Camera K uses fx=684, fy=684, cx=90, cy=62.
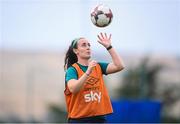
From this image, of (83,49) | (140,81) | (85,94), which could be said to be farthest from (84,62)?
(140,81)

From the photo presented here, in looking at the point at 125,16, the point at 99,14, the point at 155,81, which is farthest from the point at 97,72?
the point at 155,81

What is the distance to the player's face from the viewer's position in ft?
19.4

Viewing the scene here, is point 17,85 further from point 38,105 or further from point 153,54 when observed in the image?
point 153,54

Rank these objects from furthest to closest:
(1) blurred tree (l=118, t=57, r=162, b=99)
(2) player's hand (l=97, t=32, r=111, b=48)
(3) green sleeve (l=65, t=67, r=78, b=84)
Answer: (1) blurred tree (l=118, t=57, r=162, b=99) → (2) player's hand (l=97, t=32, r=111, b=48) → (3) green sleeve (l=65, t=67, r=78, b=84)

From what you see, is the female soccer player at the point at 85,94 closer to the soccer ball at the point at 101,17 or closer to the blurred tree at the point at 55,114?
the soccer ball at the point at 101,17

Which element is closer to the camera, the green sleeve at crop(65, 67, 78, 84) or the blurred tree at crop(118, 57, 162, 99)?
the green sleeve at crop(65, 67, 78, 84)

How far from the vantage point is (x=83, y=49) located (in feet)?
19.5

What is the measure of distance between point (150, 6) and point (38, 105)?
9.72 ft

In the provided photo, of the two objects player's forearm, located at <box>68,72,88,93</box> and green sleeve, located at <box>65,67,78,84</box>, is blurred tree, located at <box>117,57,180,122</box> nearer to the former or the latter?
green sleeve, located at <box>65,67,78,84</box>

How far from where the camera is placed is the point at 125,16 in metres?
13.2

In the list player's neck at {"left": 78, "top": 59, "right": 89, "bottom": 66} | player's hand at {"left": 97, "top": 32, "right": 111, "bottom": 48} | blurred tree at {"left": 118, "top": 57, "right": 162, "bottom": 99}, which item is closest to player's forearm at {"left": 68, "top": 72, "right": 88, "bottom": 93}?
player's neck at {"left": 78, "top": 59, "right": 89, "bottom": 66}

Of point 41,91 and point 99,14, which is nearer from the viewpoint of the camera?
point 99,14

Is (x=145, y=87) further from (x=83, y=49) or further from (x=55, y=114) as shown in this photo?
(x=83, y=49)

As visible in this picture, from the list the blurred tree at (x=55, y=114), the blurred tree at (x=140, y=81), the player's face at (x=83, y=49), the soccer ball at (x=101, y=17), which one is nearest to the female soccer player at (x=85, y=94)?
the player's face at (x=83, y=49)
